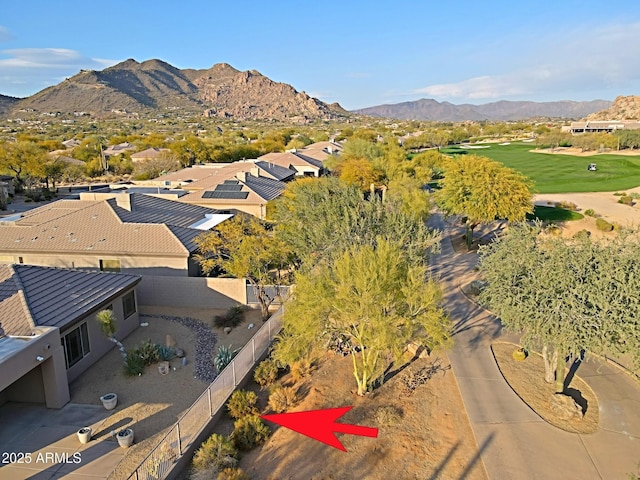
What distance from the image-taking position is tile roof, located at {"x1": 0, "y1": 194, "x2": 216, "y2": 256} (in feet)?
78.5

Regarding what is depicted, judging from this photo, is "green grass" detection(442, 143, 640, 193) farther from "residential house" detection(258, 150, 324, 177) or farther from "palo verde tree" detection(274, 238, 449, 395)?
"palo verde tree" detection(274, 238, 449, 395)

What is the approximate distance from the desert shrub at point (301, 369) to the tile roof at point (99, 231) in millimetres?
9550

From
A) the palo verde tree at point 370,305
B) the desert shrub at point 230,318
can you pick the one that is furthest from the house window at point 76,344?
the palo verde tree at point 370,305

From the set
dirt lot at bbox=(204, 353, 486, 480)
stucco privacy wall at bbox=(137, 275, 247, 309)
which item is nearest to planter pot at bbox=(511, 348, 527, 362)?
dirt lot at bbox=(204, 353, 486, 480)

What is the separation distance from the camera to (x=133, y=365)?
16.8 meters

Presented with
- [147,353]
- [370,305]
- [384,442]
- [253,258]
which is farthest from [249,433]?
[253,258]

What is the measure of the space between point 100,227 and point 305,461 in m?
18.8

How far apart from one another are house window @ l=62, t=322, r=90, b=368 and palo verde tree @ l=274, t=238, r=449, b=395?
732 cm

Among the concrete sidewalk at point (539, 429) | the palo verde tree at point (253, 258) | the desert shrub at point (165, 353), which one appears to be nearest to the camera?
the concrete sidewalk at point (539, 429)

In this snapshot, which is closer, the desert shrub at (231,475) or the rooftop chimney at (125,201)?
the desert shrub at (231,475)

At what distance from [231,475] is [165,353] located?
25.4 ft

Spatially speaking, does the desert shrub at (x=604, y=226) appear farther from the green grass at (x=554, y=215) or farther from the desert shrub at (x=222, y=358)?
the desert shrub at (x=222, y=358)

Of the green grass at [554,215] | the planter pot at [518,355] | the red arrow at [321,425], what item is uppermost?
the green grass at [554,215]

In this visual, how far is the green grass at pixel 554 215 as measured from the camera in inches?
1563
